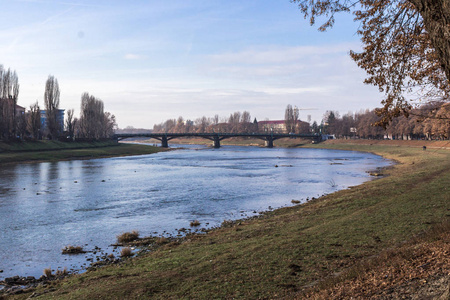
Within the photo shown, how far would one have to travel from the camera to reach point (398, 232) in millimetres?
14211

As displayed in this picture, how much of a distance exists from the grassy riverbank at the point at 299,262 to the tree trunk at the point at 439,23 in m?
4.10

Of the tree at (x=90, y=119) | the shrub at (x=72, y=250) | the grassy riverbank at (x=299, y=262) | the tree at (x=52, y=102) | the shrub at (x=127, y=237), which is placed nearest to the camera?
the grassy riverbank at (x=299, y=262)

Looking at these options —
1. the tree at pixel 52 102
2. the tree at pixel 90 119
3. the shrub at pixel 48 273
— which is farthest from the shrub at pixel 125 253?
the tree at pixel 90 119

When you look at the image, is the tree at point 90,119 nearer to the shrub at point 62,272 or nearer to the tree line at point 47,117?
the tree line at point 47,117

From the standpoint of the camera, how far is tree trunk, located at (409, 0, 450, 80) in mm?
6508

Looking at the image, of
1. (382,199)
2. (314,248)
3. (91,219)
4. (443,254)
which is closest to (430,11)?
(443,254)

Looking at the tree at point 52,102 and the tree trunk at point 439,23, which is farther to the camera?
the tree at point 52,102

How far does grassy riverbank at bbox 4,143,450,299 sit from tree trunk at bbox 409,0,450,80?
410 centimetres

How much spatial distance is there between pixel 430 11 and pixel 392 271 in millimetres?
5625

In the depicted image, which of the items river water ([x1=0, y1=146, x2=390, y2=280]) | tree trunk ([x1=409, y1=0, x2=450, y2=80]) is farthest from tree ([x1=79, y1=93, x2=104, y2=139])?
tree trunk ([x1=409, y1=0, x2=450, y2=80])

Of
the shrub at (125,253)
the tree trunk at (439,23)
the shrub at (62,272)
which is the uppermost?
the tree trunk at (439,23)

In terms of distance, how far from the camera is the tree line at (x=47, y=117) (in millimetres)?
82669

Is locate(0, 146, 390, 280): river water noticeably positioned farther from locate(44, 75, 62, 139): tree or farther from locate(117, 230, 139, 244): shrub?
locate(44, 75, 62, 139): tree

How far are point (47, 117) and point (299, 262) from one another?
100856 mm
